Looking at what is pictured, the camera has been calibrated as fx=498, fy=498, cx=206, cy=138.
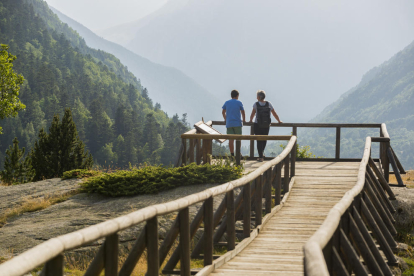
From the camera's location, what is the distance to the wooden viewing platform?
2.66m

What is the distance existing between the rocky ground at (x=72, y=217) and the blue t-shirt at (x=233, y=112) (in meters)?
2.06

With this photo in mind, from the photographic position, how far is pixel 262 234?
7.11 m

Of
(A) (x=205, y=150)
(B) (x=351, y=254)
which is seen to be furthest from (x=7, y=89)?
(B) (x=351, y=254)

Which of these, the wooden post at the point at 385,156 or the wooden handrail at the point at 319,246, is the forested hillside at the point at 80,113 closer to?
the wooden post at the point at 385,156

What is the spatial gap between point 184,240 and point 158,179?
7.41 metres

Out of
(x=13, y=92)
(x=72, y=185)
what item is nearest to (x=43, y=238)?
(x=72, y=185)

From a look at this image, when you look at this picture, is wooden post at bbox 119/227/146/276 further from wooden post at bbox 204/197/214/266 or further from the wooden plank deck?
the wooden plank deck

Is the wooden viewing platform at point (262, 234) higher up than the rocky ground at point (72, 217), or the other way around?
the wooden viewing platform at point (262, 234)

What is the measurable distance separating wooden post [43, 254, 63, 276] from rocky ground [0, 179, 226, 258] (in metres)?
7.44

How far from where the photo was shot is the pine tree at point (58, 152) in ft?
116

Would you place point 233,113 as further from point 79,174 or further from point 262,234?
point 262,234

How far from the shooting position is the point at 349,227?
4332 millimetres

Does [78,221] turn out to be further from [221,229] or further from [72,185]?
[221,229]

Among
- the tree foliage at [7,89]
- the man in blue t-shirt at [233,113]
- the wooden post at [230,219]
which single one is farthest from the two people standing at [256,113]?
the tree foliage at [7,89]
